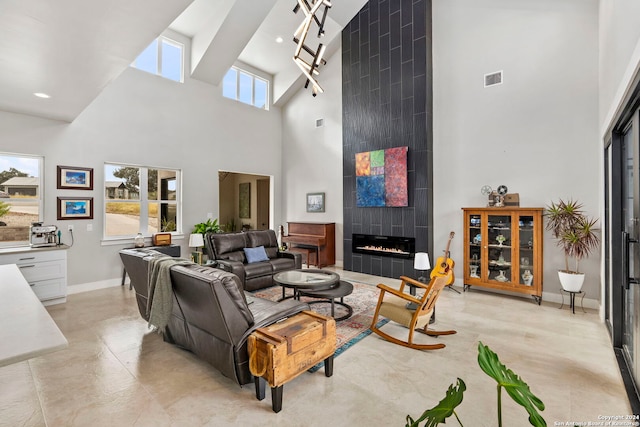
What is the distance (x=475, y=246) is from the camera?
5070mm

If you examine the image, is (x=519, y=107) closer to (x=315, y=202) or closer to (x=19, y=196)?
(x=315, y=202)

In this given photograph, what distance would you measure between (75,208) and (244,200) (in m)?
5.58

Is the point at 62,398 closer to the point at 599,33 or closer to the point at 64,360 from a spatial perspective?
the point at 64,360

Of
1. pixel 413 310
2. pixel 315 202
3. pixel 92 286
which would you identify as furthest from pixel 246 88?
pixel 413 310

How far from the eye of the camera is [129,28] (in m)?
2.58

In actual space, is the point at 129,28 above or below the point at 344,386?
above

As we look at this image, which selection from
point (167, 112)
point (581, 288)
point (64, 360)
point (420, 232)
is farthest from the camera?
point (167, 112)

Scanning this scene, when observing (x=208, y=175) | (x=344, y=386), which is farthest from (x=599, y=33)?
(x=208, y=175)

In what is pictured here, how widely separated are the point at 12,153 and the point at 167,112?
2.49m

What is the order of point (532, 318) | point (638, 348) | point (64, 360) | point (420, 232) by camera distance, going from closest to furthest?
point (638, 348) → point (64, 360) → point (532, 318) → point (420, 232)

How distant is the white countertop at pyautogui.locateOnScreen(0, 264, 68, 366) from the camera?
4.06 feet

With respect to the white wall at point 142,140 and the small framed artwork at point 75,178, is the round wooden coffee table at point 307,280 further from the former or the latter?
the small framed artwork at point 75,178

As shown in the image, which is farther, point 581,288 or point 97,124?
point 97,124

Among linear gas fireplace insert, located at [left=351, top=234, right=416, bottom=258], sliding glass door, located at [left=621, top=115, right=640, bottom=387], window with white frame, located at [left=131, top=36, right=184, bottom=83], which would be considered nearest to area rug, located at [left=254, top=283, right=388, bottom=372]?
linear gas fireplace insert, located at [left=351, top=234, right=416, bottom=258]
